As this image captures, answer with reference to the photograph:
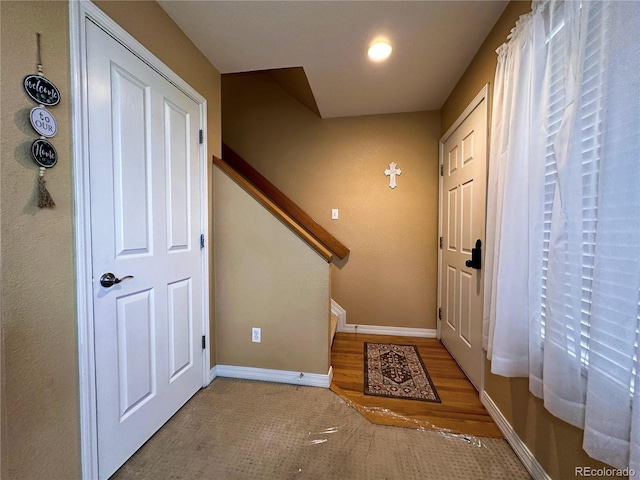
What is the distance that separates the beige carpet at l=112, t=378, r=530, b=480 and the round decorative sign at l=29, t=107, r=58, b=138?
1.44 metres

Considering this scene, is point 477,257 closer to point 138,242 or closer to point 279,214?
point 279,214

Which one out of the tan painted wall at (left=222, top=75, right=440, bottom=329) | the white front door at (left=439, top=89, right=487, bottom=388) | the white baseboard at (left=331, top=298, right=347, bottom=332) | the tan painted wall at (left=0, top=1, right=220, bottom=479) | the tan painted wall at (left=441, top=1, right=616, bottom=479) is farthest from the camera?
the white baseboard at (left=331, top=298, right=347, bottom=332)

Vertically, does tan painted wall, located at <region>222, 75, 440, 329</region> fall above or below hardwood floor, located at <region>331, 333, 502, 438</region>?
above

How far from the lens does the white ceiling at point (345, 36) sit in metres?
1.33

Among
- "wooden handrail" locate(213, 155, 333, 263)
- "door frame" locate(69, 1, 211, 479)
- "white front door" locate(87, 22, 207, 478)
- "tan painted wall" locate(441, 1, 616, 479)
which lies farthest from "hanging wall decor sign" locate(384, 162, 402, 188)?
"door frame" locate(69, 1, 211, 479)

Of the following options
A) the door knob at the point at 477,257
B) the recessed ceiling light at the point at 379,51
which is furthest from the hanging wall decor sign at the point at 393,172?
the door knob at the point at 477,257

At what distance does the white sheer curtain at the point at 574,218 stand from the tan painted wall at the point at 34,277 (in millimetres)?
1719

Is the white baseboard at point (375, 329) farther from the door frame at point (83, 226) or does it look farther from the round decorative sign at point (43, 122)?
the round decorative sign at point (43, 122)

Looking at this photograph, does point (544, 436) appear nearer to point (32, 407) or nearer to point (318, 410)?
point (318, 410)

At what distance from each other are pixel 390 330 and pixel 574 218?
2.11 m

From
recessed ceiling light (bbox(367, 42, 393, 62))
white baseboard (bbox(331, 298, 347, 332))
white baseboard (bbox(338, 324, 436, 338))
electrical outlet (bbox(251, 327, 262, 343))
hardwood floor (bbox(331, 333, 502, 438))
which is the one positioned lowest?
hardwood floor (bbox(331, 333, 502, 438))

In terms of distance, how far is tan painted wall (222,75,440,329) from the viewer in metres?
2.56

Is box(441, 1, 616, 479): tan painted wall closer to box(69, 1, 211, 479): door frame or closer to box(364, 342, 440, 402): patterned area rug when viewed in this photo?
box(364, 342, 440, 402): patterned area rug

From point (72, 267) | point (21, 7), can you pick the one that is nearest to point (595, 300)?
point (72, 267)
